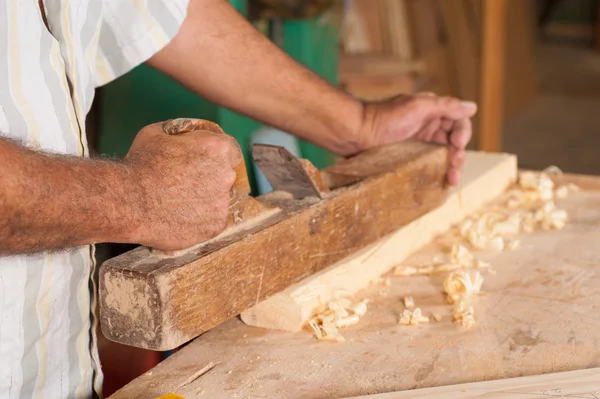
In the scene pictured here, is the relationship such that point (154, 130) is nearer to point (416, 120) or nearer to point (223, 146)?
point (223, 146)

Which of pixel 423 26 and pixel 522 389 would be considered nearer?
pixel 522 389

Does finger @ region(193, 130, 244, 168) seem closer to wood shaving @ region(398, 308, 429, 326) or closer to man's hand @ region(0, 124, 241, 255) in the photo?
man's hand @ region(0, 124, 241, 255)

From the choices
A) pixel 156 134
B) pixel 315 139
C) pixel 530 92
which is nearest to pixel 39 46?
pixel 156 134

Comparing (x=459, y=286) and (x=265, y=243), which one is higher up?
(x=265, y=243)

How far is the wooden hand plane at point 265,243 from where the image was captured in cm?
110

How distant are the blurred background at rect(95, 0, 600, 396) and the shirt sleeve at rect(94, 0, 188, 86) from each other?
17 cm

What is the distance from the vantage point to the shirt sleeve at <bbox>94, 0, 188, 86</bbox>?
145cm

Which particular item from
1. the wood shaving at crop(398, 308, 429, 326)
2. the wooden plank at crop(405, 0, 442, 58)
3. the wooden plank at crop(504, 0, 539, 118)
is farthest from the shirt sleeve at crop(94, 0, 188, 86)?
the wooden plank at crop(504, 0, 539, 118)

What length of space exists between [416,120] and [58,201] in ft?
3.17

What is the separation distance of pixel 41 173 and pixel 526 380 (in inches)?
27.5

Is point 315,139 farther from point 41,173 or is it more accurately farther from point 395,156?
point 41,173

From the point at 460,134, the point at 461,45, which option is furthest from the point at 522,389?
the point at 461,45

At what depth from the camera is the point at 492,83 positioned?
360 cm

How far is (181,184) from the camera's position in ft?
3.80
